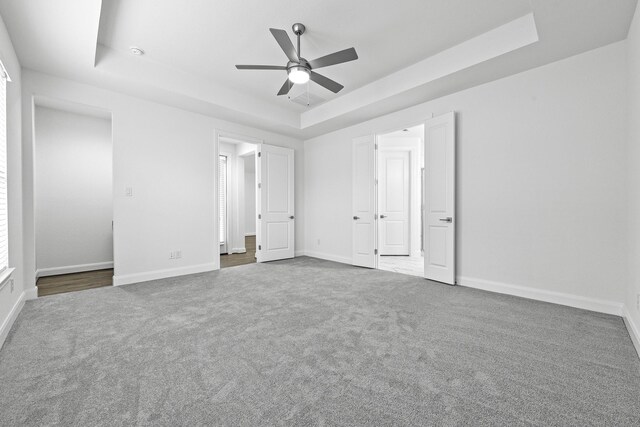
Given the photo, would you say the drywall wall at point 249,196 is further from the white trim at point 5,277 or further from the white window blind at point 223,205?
the white trim at point 5,277

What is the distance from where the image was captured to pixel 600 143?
2.95 meters

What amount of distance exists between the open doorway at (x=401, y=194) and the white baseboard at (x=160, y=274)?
3923 mm

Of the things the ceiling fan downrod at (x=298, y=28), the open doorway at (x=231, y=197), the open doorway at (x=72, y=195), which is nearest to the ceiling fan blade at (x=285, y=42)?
the ceiling fan downrod at (x=298, y=28)

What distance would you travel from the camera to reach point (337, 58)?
282 centimetres

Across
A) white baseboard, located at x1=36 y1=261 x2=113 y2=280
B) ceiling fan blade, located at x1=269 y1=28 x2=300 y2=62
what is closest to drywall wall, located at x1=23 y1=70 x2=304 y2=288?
white baseboard, located at x1=36 y1=261 x2=113 y2=280

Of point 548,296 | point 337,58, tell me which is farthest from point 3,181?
point 548,296

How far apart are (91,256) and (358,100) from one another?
215 inches

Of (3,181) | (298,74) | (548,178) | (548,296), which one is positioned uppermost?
(298,74)

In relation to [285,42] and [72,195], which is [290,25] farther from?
[72,195]

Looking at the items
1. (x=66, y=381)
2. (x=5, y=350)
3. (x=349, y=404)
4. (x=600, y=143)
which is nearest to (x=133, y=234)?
(x=5, y=350)

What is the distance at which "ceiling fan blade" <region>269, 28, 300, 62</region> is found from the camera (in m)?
2.44

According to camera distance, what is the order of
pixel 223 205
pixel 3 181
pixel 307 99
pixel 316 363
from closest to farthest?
pixel 316 363, pixel 3 181, pixel 307 99, pixel 223 205

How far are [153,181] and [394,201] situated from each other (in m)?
5.06

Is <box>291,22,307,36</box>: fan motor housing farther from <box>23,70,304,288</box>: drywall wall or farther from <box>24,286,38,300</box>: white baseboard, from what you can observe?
<box>24,286,38,300</box>: white baseboard
